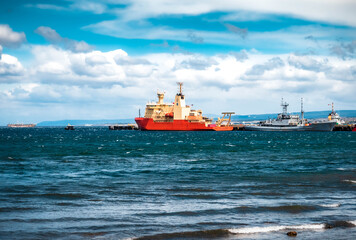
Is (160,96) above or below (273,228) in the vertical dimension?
above

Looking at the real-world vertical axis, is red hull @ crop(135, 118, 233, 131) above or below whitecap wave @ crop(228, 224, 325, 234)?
above

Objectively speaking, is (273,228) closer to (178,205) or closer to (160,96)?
(178,205)

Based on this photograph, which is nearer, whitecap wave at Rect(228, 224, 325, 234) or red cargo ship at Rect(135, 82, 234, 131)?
whitecap wave at Rect(228, 224, 325, 234)

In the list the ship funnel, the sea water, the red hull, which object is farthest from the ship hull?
the sea water

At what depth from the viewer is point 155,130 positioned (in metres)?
132

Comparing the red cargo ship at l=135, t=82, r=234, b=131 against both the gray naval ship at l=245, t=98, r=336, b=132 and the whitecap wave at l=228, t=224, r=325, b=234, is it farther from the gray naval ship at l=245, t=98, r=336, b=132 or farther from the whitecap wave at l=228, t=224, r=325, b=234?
the whitecap wave at l=228, t=224, r=325, b=234

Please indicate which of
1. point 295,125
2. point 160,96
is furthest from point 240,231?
point 295,125

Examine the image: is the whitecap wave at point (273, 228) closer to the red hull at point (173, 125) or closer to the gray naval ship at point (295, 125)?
the red hull at point (173, 125)

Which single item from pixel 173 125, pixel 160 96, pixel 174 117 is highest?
pixel 160 96

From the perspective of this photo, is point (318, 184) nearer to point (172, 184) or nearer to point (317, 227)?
point (172, 184)

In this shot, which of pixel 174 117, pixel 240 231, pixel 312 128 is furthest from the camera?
pixel 312 128

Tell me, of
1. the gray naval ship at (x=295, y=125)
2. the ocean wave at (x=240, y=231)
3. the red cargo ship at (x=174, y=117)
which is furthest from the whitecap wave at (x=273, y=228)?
the gray naval ship at (x=295, y=125)

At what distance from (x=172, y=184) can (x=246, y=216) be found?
7830 millimetres

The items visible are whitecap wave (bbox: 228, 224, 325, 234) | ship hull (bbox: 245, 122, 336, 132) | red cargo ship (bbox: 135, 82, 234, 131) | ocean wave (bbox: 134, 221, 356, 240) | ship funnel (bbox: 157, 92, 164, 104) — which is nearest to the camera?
ocean wave (bbox: 134, 221, 356, 240)
